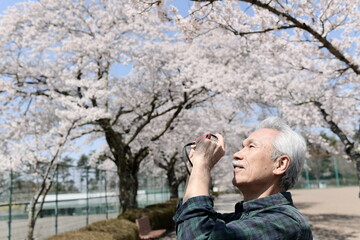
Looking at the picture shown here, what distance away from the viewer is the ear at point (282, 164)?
138 centimetres

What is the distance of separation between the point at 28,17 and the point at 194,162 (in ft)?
41.3

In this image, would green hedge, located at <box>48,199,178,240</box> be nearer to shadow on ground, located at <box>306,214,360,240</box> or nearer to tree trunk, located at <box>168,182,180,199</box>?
shadow on ground, located at <box>306,214,360,240</box>

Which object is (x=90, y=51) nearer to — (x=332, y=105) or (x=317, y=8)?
(x=317, y=8)

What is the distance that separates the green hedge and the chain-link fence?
2.08m

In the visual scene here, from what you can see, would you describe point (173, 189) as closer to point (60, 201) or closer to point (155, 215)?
point (155, 215)

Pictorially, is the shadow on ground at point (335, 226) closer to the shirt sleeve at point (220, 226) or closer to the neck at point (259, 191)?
the neck at point (259, 191)

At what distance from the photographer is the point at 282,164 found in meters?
1.39

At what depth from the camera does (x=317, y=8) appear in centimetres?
685

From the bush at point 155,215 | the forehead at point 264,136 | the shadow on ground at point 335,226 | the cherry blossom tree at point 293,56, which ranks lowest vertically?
the shadow on ground at point 335,226

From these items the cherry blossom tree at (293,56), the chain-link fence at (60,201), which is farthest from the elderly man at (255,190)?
the chain-link fence at (60,201)

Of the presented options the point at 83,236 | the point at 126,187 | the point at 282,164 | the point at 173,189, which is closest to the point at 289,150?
the point at 282,164

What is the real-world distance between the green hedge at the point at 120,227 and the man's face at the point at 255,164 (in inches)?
235

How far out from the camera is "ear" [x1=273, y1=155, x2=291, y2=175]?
1.38m

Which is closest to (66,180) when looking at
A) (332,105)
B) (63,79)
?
(63,79)
